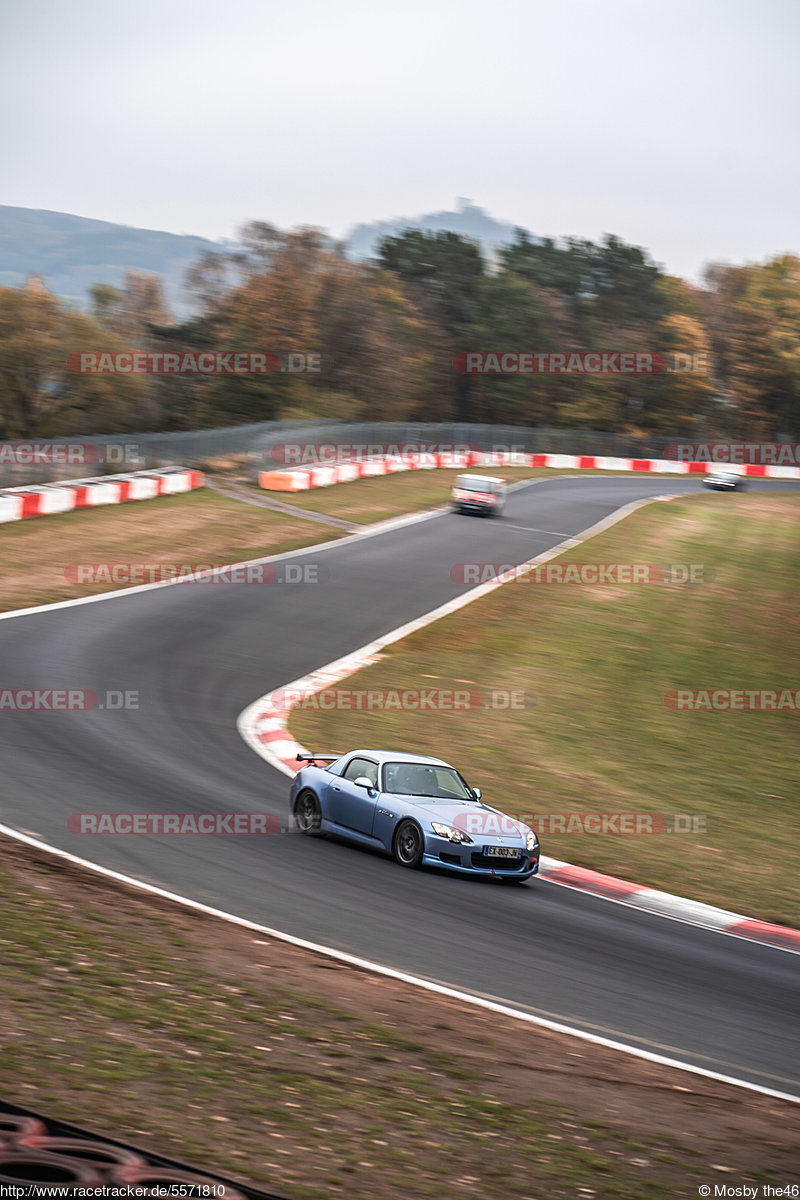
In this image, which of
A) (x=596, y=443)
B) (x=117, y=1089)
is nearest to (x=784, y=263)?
(x=596, y=443)

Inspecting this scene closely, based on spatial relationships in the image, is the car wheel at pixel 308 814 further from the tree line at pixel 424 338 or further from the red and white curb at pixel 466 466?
the tree line at pixel 424 338

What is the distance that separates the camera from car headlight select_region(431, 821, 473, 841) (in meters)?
11.6

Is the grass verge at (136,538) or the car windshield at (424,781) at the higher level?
the grass verge at (136,538)

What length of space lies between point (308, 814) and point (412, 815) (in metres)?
1.48

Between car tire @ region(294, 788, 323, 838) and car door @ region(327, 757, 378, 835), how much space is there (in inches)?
7.5

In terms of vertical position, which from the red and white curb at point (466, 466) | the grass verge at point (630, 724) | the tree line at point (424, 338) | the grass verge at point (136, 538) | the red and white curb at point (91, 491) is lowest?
the grass verge at point (630, 724)

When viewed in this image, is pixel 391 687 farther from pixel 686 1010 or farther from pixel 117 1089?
pixel 117 1089

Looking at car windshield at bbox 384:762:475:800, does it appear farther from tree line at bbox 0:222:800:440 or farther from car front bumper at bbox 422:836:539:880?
tree line at bbox 0:222:800:440

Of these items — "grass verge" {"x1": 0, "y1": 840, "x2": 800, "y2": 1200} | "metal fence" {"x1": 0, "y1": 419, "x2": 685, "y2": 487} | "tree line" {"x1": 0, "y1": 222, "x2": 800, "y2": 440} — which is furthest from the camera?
"tree line" {"x1": 0, "y1": 222, "x2": 800, "y2": 440}

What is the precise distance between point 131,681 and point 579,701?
743cm

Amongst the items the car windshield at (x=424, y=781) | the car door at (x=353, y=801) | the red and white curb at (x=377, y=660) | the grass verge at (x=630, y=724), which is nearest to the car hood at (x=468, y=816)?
the car windshield at (x=424, y=781)

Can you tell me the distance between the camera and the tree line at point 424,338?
6919cm

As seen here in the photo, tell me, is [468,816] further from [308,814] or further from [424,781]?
[308,814]

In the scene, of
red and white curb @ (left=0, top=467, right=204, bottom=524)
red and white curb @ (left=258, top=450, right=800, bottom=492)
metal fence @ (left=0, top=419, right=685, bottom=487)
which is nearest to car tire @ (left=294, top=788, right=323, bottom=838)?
red and white curb @ (left=0, top=467, right=204, bottom=524)
